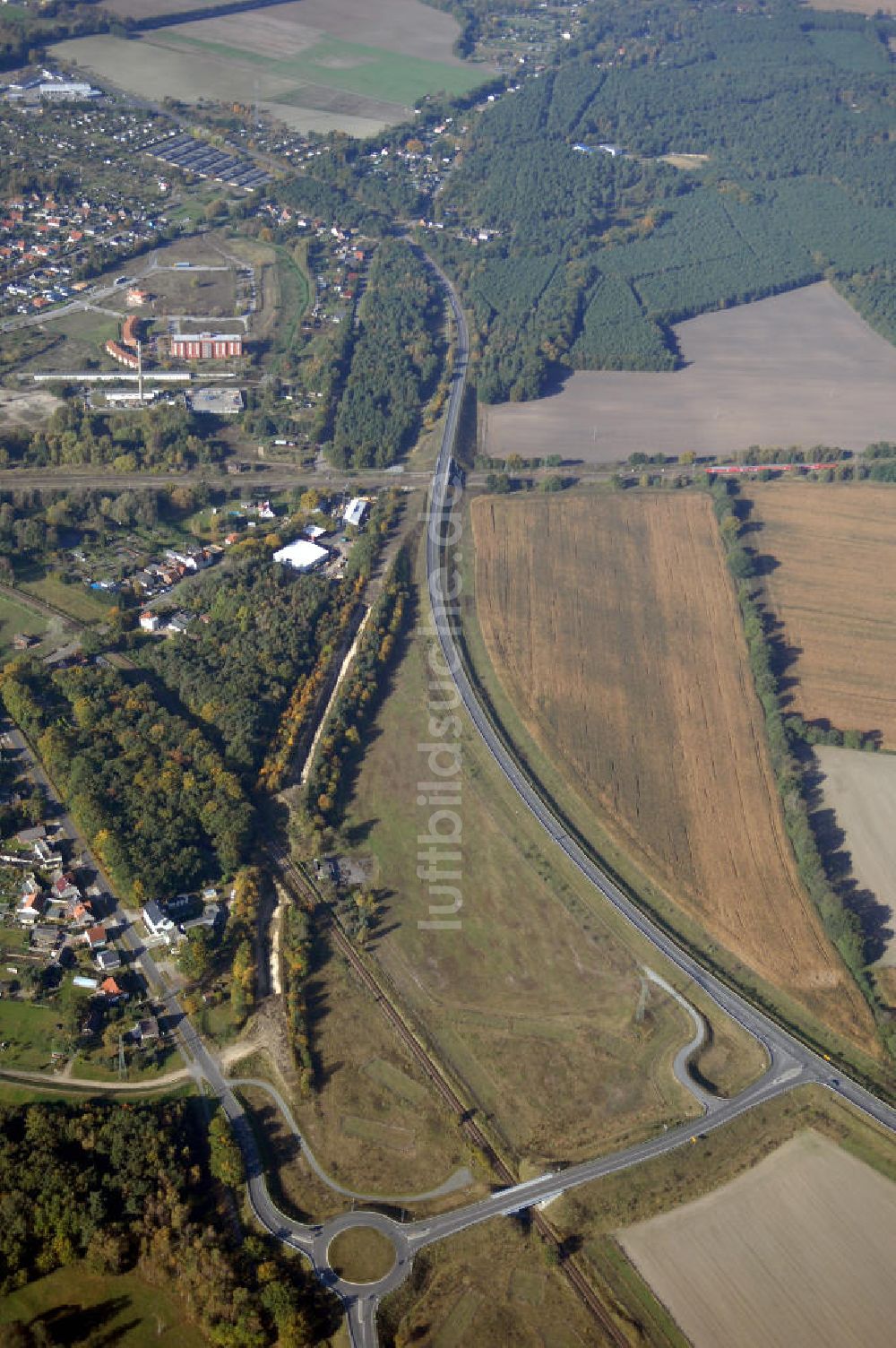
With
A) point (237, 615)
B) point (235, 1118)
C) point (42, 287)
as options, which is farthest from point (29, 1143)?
point (42, 287)

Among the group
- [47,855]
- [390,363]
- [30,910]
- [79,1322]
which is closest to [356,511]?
[390,363]


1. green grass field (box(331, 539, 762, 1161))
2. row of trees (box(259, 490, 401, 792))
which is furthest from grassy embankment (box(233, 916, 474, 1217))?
row of trees (box(259, 490, 401, 792))

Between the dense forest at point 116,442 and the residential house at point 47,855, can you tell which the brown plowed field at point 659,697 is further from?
the residential house at point 47,855

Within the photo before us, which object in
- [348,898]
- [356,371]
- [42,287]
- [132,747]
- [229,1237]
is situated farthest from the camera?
[42,287]

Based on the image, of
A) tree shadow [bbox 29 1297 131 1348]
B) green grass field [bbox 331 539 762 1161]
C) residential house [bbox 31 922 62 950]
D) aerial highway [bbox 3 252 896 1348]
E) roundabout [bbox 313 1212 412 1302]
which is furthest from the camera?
residential house [bbox 31 922 62 950]

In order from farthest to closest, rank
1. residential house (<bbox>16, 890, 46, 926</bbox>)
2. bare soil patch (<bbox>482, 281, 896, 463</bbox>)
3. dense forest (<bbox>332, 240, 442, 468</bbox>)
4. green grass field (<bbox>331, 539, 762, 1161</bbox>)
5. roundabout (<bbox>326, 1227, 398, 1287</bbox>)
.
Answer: bare soil patch (<bbox>482, 281, 896, 463</bbox>) → dense forest (<bbox>332, 240, 442, 468</bbox>) → residential house (<bbox>16, 890, 46, 926</bbox>) → green grass field (<bbox>331, 539, 762, 1161</bbox>) → roundabout (<bbox>326, 1227, 398, 1287</bbox>)

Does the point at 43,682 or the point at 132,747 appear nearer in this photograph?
the point at 132,747

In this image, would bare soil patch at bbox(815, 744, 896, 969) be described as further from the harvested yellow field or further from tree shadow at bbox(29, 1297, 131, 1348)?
tree shadow at bbox(29, 1297, 131, 1348)

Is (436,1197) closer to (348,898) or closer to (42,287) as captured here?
(348,898)
